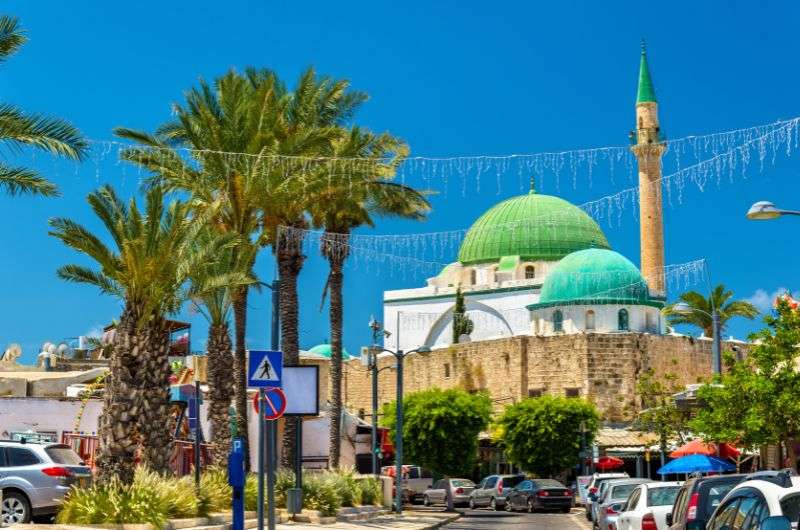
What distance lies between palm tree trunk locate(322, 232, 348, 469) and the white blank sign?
45.7 ft

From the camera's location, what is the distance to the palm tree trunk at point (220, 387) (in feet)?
90.3

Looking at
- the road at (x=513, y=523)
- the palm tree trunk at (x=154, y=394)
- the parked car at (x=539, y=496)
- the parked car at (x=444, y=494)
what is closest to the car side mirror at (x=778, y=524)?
the palm tree trunk at (x=154, y=394)

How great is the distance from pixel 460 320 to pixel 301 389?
164 ft

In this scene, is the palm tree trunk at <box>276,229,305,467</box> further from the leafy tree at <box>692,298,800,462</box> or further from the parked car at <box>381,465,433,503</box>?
the parked car at <box>381,465,433,503</box>

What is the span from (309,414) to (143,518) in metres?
2.94

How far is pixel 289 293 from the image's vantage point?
103ft

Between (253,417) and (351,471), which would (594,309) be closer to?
(253,417)

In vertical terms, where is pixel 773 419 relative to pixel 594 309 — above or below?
below

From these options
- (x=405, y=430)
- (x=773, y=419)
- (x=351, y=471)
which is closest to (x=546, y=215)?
(x=405, y=430)

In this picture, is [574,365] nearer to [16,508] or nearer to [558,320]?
[558,320]

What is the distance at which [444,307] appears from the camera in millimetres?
72500

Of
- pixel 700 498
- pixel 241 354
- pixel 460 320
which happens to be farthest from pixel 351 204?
pixel 460 320

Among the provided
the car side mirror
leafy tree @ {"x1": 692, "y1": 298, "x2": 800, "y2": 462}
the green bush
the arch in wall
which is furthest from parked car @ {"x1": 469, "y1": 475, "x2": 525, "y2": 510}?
the car side mirror

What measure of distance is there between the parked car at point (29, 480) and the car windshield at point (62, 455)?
0.05m
